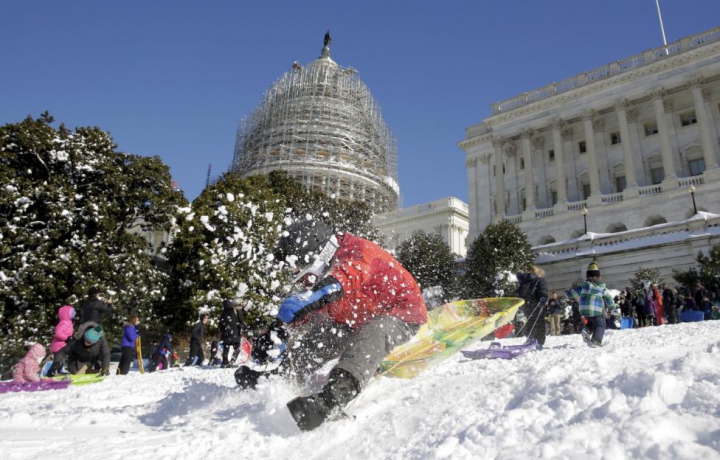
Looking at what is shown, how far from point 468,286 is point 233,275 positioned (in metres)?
12.3

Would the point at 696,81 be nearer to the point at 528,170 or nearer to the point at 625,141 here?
the point at 625,141

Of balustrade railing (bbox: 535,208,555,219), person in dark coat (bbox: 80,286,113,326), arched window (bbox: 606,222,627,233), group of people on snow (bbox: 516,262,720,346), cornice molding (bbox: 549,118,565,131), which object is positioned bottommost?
person in dark coat (bbox: 80,286,113,326)

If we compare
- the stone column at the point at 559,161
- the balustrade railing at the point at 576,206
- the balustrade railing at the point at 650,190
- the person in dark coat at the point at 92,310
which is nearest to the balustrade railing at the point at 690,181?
the balustrade railing at the point at 650,190

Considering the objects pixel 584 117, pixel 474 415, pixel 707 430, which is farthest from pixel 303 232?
pixel 584 117

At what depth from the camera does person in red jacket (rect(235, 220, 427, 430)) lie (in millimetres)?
3259

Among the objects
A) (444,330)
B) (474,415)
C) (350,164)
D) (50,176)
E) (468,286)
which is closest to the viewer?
(474,415)

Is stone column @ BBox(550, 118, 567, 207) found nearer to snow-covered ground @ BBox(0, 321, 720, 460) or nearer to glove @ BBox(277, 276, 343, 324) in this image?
snow-covered ground @ BBox(0, 321, 720, 460)

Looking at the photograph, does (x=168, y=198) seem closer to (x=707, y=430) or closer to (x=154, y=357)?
(x=154, y=357)

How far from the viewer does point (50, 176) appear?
53.7ft

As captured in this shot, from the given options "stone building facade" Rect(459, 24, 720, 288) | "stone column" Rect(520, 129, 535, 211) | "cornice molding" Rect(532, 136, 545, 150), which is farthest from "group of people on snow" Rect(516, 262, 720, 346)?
"cornice molding" Rect(532, 136, 545, 150)

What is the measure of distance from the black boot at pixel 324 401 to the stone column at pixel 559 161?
3478cm

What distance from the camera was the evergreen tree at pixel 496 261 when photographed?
2467cm

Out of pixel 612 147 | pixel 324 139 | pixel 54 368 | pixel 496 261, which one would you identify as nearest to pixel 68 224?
pixel 54 368

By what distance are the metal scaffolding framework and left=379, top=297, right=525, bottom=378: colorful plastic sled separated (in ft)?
141
